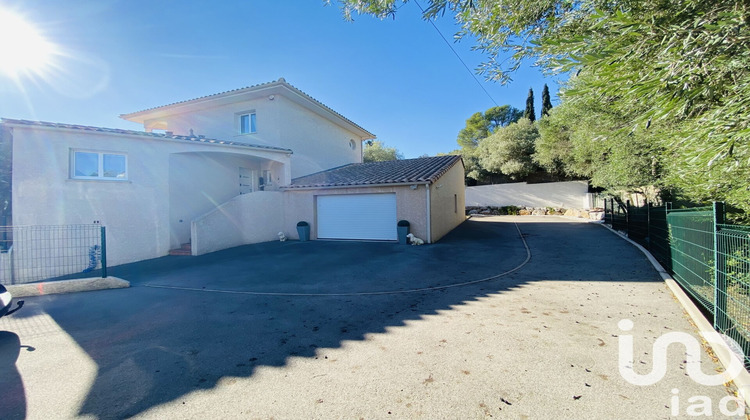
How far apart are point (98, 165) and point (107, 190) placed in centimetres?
90

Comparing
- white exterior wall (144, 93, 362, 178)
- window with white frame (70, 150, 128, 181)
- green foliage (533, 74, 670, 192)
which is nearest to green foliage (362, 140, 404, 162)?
white exterior wall (144, 93, 362, 178)

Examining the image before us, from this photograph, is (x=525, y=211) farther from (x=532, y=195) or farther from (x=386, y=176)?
(x=386, y=176)

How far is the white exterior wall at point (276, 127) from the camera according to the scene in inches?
610

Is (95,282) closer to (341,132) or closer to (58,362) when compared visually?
(58,362)

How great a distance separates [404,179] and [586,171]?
16.4 meters

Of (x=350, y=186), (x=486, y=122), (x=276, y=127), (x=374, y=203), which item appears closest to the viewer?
(x=374, y=203)

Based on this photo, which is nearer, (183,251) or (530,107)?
(183,251)

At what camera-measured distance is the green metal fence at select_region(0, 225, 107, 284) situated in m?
8.07

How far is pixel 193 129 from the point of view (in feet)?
57.8

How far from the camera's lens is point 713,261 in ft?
15.1

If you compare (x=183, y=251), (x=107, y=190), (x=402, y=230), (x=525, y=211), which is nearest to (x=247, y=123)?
(x=107, y=190)

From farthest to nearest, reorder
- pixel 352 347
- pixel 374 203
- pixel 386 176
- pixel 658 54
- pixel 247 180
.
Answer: pixel 247 180 → pixel 386 176 → pixel 374 203 → pixel 352 347 → pixel 658 54

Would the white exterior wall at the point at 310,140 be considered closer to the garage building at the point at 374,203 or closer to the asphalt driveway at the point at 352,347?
the garage building at the point at 374,203

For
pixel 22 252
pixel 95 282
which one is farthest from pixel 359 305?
pixel 22 252
